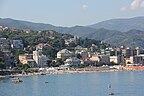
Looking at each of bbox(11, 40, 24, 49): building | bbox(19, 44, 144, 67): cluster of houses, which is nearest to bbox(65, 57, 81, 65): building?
bbox(19, 44, 144, 67): cluster of houses

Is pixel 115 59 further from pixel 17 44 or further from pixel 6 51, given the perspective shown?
pixel 6 51

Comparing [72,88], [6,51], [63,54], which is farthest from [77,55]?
[72,88]

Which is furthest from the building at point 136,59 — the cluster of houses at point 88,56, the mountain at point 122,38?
the mountain at point 122,38

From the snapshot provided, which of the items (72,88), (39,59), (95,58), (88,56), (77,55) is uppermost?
(77,55)

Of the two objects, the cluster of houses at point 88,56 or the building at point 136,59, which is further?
the building at point 136,59

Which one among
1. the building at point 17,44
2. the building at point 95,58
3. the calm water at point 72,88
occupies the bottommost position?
the calm water at point 72,88

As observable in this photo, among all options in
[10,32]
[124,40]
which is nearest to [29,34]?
[10,32]

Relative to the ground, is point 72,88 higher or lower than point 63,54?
lower

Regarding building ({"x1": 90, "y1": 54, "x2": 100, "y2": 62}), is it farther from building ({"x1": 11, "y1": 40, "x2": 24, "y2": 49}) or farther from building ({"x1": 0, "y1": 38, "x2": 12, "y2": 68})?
building ({"x1": 0, "y1": 38, "x2": 12, "y2": 68})

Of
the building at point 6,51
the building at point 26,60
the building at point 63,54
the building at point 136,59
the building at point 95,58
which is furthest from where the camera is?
the building at point 136,59

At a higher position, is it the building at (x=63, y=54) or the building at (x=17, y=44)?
the building at (x=17, y=44)

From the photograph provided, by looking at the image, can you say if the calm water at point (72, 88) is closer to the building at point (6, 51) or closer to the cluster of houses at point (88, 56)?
the building at point (6, 51)

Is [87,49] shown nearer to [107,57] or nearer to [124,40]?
[107,57]

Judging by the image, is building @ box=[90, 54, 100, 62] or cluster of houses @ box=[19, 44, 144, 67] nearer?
cluster of houses @ box=[19, 44, 144, 67]
